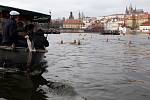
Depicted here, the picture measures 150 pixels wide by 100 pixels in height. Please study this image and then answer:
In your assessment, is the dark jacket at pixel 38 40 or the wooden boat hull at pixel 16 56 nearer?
the wooden boat hull at pixel 16 56

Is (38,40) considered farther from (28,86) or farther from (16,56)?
(28,86)

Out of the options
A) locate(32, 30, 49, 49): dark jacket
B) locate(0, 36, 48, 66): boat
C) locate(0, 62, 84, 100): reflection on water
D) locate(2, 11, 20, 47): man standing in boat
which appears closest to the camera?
locate(0, 62, 84, 100): reflection on water

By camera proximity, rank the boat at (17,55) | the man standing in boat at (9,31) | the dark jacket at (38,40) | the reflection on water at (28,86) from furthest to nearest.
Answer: the dark jacket at (38,40) < the man standing in boat at (9,31) < the boat at (17,55) < the reflection on water at (28,86)

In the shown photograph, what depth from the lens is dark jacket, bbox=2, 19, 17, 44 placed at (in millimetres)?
17219

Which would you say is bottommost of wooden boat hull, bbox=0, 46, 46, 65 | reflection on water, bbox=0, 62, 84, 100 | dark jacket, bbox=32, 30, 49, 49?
reflection on water, bbox=0, 62, 84, 100

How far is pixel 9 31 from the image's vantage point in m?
17.3

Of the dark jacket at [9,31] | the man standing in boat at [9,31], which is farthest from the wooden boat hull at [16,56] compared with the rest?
the dark jacket at [9,31]

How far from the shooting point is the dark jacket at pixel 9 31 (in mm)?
17219

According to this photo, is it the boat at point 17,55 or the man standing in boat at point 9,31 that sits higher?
the man standing in boat at point 9,31

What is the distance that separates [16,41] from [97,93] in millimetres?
5605

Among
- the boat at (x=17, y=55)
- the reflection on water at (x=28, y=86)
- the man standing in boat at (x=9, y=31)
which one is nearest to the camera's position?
the reflection on water at (x=28, y=86)

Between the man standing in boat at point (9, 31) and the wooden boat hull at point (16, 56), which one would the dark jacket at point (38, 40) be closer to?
the man standing in boat at point (9, 31)

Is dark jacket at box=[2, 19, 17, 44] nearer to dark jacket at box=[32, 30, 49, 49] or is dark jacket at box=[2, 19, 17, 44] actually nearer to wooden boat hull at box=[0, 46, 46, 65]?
wooden boat hull at box=[0, 46, 46, 65]

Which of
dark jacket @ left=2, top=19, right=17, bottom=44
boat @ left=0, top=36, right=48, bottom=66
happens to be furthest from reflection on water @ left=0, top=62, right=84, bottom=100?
dark jacket @ left=2, top=19, right=17, bottom=44
